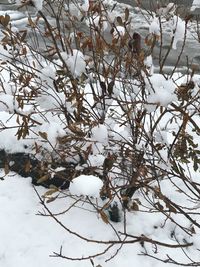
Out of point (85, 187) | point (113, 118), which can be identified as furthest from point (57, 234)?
point (85, 187)

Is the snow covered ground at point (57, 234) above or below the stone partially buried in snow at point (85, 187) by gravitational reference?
below

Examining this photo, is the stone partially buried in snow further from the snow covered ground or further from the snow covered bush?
the snow covered ground

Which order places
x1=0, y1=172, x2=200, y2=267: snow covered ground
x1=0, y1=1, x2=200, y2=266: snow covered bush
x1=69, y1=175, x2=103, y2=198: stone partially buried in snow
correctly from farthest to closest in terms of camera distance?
x1=0, y1=172, x2=200, y2=267: snow covered ground < x1=0, y1=1, x2=200, y2=266: snow covered bush < x1=69, y1=175, x2=103, y2=198: stone partially buried in snow


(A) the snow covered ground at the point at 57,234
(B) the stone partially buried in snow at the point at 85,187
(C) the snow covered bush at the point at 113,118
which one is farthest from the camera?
(A) the snow covered ground at the point at 57,234

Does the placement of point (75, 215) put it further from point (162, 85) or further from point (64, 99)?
point (162, 85)

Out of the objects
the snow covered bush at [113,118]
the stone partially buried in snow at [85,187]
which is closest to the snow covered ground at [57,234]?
the snow covered bush at [113,118]

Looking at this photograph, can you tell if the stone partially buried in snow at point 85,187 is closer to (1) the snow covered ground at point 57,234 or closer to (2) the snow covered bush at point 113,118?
(2) the snow covered bush at point 113,118

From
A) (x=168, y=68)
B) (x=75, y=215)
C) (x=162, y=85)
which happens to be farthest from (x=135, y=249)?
(x=168, y=68)

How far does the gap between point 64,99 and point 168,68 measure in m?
5.04

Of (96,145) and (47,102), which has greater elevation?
(47,102)

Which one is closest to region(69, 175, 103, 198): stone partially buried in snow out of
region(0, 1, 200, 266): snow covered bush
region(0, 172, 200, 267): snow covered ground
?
region(0, 1, 200, 266): snow covered bush

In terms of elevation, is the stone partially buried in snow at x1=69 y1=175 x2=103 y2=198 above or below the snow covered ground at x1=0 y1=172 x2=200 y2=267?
above

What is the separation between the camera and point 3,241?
2875mm

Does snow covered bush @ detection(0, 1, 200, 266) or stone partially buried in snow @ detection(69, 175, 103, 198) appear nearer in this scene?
stone partially buried in snow @ detection(69, 175, 103, 198)
